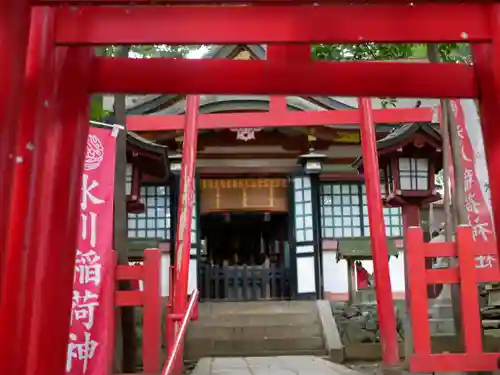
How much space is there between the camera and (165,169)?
1081 centimetres

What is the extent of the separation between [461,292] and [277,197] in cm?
863

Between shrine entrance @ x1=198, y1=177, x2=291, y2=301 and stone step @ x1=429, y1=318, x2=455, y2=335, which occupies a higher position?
shrine entrance @ x1=198, y1=177, x2=291, y2=301

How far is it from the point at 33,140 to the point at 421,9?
186 centimetres

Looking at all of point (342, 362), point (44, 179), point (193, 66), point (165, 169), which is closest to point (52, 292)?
point (44, 179)

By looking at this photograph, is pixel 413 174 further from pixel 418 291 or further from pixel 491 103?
pixel 491 103

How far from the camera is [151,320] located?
524cm

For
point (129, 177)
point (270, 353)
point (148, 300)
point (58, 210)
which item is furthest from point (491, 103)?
point (129, 177)

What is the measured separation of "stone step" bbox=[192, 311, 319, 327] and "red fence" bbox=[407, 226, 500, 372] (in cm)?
595

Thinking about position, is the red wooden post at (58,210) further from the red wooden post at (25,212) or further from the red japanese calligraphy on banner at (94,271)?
the red japanese calligraphy on banner at (94,271)

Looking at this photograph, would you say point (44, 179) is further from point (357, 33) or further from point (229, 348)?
point (229, 348)

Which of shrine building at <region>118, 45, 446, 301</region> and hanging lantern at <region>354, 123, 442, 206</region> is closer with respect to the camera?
hanging lantern at <region>354, 123, 442, 206</region>

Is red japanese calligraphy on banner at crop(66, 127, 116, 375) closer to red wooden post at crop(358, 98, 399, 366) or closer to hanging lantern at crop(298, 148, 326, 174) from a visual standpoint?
A: red wooden post at crop(358, 98, 399, 366)

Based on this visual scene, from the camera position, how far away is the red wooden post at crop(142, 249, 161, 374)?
17.0 feet

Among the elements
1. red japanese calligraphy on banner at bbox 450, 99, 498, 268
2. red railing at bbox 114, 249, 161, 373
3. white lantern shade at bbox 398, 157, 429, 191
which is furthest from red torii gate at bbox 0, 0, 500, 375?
white lantern shade at bbox 398, 157, 429, 191
